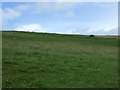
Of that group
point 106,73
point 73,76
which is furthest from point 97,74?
point 73,76

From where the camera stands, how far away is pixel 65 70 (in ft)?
69.4

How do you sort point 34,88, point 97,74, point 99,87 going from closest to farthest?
point 34,88 < point 99,87 < point 97,74

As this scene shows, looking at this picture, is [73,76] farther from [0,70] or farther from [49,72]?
[0,70]

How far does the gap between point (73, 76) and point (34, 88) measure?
17.4 feet

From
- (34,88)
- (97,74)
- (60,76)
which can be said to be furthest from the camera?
(97,74)

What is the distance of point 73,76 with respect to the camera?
18.8 m

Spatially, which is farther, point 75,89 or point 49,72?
point 49,72

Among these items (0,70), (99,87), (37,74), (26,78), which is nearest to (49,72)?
(37,74)

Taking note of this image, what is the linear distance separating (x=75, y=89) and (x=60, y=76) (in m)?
3.70

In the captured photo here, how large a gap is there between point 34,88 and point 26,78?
290cm

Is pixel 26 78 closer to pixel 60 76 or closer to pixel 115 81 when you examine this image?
pixel 60 76

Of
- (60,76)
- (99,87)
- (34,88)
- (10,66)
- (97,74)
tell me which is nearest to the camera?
(34,88)

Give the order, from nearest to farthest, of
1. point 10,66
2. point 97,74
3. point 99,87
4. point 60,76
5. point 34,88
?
point 34,88
point 99,87
point 60,76
point 97,74
point 10,66

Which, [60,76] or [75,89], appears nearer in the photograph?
[75,89]
